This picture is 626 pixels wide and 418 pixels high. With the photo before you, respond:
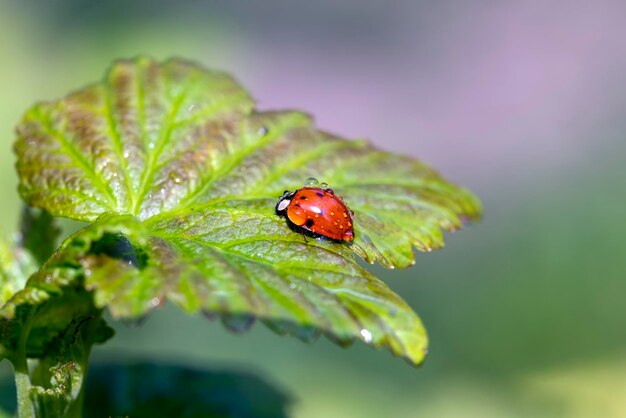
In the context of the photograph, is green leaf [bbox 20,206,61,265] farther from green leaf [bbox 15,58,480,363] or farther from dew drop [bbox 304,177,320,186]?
dew drop [bbox 304,177,320,186]

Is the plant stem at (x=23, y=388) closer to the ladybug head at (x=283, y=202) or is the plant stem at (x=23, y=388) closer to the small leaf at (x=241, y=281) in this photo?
the small leaf at (x=241, y=281)

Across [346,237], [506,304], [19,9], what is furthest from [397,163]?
[19,9]

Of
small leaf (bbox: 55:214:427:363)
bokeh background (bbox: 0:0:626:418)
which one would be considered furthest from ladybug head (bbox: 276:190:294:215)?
bokeh background (bbox: 0:0:626:418)

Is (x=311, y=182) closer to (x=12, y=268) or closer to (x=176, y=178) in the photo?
(x=176, y=178)

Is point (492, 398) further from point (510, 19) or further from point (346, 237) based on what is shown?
point (510, 19)

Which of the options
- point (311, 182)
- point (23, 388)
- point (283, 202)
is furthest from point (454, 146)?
point (23, 388)

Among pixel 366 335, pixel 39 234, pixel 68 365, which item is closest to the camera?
pixel 366 335

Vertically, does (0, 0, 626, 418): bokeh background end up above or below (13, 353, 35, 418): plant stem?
above
